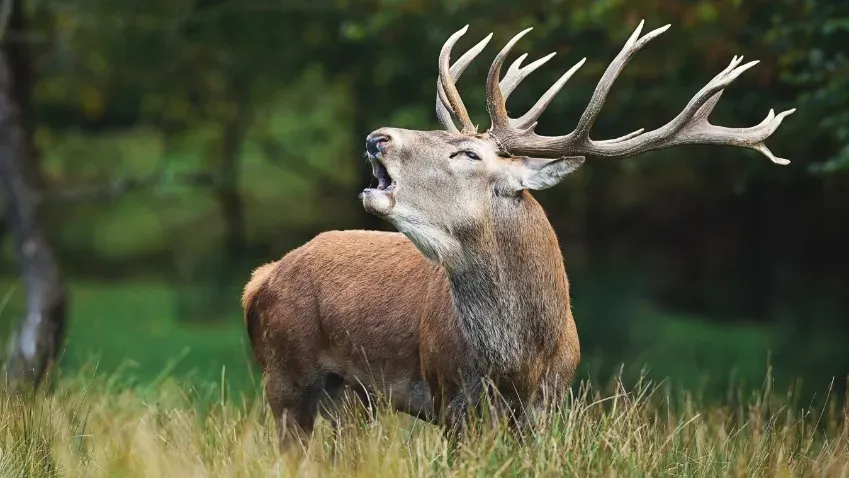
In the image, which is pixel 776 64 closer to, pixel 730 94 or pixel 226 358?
pixel 730 94

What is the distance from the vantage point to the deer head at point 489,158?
5.35 m

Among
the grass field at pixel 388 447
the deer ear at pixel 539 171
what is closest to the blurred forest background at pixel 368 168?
the grass field at pixel 388 447

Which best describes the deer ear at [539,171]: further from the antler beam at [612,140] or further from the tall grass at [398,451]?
the tall grass at [398,451]

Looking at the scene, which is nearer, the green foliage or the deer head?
the deer head

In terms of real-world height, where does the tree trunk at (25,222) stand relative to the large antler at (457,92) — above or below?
below

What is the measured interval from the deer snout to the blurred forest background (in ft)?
6.12

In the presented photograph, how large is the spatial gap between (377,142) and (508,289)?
80cm

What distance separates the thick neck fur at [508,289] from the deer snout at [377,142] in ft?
1.63

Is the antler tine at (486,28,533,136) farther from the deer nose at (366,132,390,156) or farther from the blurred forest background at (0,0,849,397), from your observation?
the blurred forest background at (0,0,849,397)

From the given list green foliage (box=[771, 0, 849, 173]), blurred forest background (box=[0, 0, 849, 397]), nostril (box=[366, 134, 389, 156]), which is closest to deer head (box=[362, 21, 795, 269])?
nostril (box=[366, 134, 389, 156])

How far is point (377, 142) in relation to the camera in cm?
532

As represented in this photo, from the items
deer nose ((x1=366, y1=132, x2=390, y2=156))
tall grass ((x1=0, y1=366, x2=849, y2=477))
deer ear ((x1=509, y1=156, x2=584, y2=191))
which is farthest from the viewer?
deer ear ((x1=509, y1=156, x2=584, y2=191))

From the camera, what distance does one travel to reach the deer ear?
543 centimetres

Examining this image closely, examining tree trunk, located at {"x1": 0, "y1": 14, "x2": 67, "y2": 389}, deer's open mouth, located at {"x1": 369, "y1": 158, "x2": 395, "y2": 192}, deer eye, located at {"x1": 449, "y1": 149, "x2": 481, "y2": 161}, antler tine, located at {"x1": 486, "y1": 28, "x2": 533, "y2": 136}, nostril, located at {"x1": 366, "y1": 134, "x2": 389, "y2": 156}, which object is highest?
antler tine, located at {"x1": 486, "y1": 28, "x2": 533, "y2": 136}
